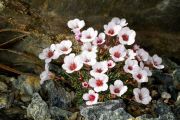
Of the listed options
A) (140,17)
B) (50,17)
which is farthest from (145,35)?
(50,17)

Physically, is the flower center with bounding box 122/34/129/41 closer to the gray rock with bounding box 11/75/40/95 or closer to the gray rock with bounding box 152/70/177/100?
the gray rock with bounding box 152/70/177/100

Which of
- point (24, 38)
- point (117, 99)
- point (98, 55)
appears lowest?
point (117, 99)

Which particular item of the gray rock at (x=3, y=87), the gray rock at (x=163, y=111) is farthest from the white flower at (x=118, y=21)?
the gray rock at (x=3, y=87)

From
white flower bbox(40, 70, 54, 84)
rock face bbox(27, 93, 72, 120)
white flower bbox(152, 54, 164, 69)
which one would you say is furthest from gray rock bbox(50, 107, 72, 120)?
white flower bbox(152, 54, 164, 69)

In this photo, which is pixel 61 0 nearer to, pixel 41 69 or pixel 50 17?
pixel 50 17

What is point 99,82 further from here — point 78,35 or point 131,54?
point 78,35

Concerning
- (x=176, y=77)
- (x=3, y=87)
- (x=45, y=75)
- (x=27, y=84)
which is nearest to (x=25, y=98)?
(x=27, y=84)
